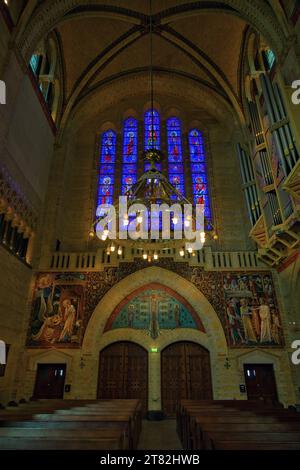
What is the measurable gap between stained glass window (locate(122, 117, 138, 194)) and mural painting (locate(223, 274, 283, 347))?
7.62m

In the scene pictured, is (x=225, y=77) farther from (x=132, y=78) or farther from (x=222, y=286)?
(x=222, y=286)

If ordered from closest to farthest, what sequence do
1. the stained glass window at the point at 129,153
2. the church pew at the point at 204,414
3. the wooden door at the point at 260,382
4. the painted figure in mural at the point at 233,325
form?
the church pew at the point at 204,414, the wooden door at the point at 260,382, the painted figure in mural at the point at 233,325, the stained glass window at the point at 129,153

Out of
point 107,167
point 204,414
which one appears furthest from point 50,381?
point 107,167

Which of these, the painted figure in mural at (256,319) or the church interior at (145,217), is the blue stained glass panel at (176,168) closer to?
the church interior at (145,217)

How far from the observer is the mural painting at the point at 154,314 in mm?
12820

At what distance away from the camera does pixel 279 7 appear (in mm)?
10688

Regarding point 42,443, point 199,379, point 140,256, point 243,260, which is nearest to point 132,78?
point 140,256

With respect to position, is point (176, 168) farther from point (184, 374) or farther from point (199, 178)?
point (184, 374)

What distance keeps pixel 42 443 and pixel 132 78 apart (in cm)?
1873

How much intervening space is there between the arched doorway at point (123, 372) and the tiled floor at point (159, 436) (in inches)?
56.0

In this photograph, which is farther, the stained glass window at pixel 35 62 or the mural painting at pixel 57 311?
the stained glass window at pixel 35 62

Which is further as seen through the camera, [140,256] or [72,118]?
[72,118]

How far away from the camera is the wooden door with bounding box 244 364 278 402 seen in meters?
11.5
